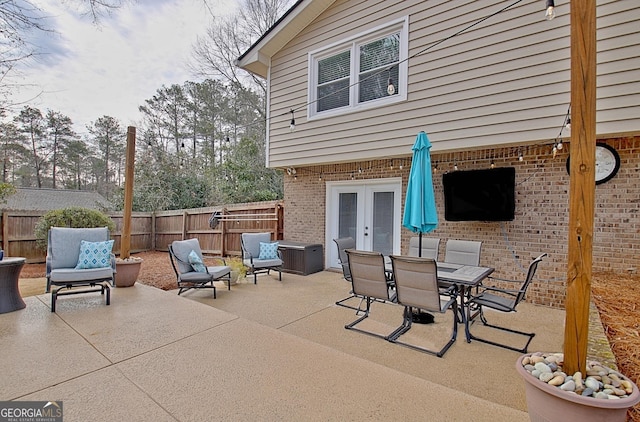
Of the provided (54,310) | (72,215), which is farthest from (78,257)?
(72,215)

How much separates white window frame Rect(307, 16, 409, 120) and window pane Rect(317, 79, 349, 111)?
0.11m

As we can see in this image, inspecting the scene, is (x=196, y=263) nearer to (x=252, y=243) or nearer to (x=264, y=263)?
(x=264, y=263)

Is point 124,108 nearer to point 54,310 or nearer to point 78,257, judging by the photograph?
point 78,257

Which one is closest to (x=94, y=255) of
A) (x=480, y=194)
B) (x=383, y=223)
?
(x=383, y=223)

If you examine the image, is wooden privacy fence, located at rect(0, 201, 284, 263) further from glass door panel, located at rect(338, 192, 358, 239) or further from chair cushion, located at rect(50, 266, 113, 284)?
chair cushion, located at rect(50, 266, 113, 284)

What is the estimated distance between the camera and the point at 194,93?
15.5 m

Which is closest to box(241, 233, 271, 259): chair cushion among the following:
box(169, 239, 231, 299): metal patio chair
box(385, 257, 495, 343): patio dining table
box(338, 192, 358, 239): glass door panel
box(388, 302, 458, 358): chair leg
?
box(169, 239, 231, 299): metal patio chair

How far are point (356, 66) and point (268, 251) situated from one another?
175 inches

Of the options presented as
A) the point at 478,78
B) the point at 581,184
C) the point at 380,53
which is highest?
the point at 380,53

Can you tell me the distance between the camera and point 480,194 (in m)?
5.42

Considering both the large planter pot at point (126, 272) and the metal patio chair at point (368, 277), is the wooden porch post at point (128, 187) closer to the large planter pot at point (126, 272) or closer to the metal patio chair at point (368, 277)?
the large planter pot at point (126, 272)

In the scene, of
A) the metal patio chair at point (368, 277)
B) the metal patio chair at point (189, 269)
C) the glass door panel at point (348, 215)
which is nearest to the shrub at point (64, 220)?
the metal patio chair at point (189, 269)

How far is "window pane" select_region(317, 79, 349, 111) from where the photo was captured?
6.76 meters

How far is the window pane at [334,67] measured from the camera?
22.2ft
